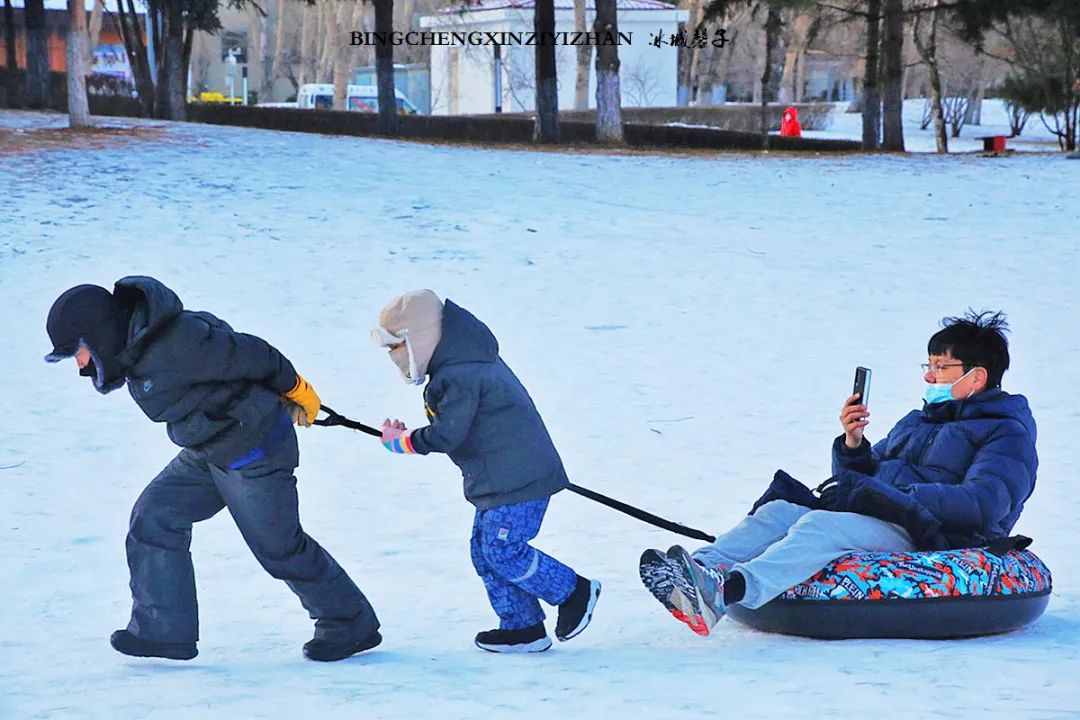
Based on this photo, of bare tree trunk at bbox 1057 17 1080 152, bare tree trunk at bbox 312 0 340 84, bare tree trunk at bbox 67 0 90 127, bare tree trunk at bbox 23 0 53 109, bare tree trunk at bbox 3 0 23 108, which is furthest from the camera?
bare tree trunk at bbox 312 0 340 84

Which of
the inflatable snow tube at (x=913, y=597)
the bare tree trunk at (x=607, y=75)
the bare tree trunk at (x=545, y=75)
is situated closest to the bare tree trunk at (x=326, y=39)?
the bare tree trunk at (x=545, y=75)

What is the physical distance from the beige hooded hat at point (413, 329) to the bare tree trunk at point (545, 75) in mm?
20277

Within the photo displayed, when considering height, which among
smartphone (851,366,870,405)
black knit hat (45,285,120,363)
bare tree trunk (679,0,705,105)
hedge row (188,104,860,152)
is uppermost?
bare tree trunk (679,0,705,105)

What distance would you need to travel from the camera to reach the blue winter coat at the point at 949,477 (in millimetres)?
5188

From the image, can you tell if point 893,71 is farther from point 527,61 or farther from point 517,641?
point 527,61

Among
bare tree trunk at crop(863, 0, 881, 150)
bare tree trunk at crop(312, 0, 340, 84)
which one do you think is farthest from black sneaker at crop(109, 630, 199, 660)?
bare tree trunk at crop(312, 0, 340, 84)

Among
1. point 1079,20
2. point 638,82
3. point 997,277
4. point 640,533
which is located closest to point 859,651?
point 640,533

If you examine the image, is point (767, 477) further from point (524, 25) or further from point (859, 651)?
point (524, 25)

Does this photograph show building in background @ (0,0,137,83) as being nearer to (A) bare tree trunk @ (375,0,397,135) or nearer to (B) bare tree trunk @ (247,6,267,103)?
(B) bare tree trunk @ (247,6,267,103)

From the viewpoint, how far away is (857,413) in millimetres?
5238

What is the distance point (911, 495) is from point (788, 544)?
47cm

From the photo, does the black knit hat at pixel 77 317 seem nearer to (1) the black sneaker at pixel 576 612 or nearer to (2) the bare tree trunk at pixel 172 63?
(1) the black sneaker at pixel 576 612

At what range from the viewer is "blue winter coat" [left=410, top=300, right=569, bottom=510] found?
15.9 ft

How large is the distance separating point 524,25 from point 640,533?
141ft
